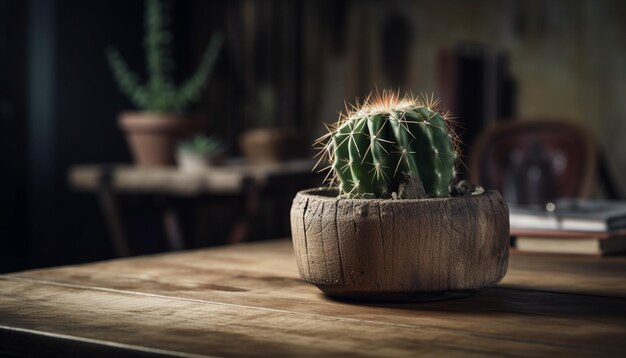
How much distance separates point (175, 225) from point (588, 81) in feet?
5.51

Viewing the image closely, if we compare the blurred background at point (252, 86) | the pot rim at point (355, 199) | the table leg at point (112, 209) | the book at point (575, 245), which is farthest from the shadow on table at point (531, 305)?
the table leg at point (112, 209)

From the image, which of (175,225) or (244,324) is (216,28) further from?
(244,324)

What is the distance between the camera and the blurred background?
379 cm

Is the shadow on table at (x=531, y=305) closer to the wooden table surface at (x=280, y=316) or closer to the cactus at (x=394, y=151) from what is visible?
the wooden table surface at (x=280, y=316)

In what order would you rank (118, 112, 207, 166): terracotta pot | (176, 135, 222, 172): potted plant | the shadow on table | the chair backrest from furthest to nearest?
(118, 112, 207, 166): terracotta pot → (176, 135, 222, 172): potted plant → the chair backrest → the shadow on table

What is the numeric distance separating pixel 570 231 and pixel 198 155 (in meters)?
2.04

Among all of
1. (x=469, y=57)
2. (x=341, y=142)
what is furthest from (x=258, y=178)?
(x=341, y=142)

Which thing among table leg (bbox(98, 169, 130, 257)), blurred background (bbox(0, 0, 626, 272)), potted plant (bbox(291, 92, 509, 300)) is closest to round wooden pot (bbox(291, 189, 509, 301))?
potted plant (bbox(291, 92, 509, 300))

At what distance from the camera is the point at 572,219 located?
4.58ft

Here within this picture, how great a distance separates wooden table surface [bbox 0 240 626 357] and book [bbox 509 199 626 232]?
0.51 ft

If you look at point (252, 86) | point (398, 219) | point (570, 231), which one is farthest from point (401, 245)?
point (252, 86)

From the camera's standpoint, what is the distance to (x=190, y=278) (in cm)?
116

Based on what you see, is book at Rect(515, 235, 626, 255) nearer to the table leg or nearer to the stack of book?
the stack of book

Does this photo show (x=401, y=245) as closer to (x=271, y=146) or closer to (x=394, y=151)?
(x=394, y=151)
